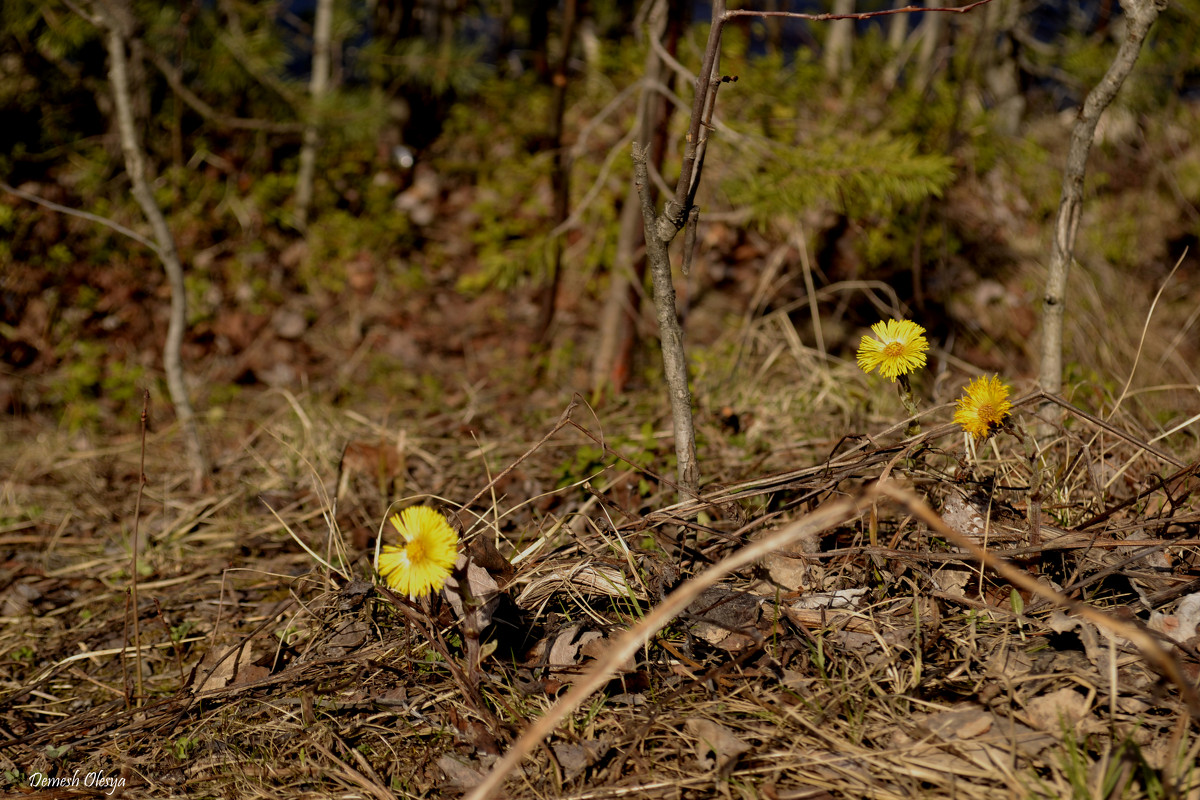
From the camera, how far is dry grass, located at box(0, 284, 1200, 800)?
4.07 ft

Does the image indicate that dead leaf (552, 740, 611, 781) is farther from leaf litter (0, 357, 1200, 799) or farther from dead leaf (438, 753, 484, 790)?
dead leaf (438, 753, 484, 790)

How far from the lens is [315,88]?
13.9 ft

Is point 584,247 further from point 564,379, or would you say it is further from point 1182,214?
point 1182,214

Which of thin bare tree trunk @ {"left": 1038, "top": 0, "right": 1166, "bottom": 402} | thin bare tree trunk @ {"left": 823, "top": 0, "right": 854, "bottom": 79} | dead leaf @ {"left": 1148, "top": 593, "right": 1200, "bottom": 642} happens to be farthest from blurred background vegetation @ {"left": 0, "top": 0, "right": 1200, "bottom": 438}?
dead leaf @ {"left": 1148, "top": 593, "right": 1200, "bottom": 642}

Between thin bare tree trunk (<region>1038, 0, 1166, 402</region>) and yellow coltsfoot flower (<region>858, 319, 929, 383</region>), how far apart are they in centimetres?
46

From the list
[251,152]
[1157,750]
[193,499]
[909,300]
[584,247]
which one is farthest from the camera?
[251,152]

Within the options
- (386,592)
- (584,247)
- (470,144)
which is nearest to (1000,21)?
(584,247)

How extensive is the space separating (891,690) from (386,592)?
0.99 m

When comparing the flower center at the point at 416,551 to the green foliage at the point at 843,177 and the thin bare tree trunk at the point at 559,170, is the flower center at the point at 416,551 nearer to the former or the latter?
the green foliage at the point at 843,177

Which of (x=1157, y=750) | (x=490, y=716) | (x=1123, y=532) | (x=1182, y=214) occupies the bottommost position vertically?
(x=490, y=716)

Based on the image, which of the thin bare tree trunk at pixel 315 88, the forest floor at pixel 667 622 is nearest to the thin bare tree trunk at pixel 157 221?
the forest floor at pixel 667 622

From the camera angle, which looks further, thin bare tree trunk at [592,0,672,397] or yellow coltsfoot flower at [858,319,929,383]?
thin bare tree trunk at [592,0,672,397]

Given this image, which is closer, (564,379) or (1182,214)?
(564,379)

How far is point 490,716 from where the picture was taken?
4.43 ft
